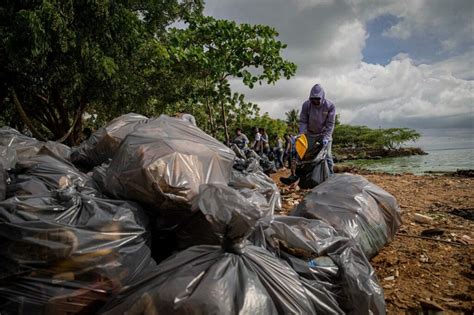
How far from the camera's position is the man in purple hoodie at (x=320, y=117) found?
3496 millimetres

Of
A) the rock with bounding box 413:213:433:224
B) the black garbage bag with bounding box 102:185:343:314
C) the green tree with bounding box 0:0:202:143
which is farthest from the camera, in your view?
the green tree with bounding box 0:0:202:143

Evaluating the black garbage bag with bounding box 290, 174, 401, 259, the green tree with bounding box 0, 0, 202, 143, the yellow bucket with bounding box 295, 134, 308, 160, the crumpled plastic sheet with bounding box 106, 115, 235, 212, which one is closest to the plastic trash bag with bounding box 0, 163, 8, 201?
the crumpled plastic sheet with bounding box 106, 115, 235, 212

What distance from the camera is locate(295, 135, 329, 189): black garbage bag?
10.9 ft

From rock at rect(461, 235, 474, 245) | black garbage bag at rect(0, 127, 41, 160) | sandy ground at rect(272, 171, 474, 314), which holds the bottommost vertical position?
rock at rect(461, 235, 474, 245)

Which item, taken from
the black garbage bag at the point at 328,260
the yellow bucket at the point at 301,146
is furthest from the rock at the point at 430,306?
the yellow bucket at the point at 301,146

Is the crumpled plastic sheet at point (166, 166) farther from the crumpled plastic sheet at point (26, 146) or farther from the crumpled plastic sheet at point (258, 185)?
the crumpled plastic sheet at point (26, 146)

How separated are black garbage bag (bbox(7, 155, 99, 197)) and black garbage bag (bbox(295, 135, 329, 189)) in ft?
6.74

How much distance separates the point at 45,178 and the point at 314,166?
235 centimetres

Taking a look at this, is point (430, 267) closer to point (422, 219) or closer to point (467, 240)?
point (467, 240)

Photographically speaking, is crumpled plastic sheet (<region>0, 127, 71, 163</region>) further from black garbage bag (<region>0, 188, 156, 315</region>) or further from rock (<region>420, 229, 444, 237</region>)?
rock (<region>420, 229, 444, 237</region>)

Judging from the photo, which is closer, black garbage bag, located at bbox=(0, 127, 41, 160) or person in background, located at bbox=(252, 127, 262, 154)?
black garbage bag, located at bbox=(0, 127, 41, 160)

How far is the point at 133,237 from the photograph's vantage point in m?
1.45

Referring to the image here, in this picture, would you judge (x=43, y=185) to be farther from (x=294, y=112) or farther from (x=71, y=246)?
(x=294, y=112)

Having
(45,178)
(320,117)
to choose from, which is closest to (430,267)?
(320,117)
